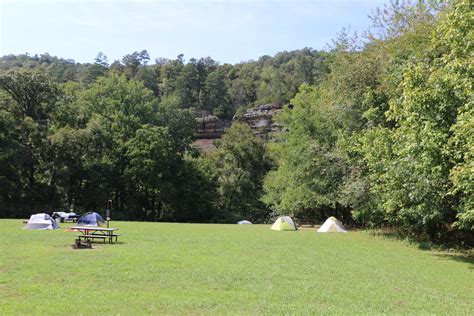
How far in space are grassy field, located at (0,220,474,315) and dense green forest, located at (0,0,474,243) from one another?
10.7ft

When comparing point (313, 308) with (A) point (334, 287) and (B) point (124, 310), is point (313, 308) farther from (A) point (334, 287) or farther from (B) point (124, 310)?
(B) point (124, 310)

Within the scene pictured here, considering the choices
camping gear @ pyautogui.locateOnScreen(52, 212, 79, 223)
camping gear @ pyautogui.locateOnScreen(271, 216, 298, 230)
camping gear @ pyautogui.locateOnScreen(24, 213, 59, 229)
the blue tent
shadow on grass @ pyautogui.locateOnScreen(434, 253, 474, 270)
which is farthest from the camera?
camping gear @ pyautogui.locateOnScreen(52, 212, 79, 223)

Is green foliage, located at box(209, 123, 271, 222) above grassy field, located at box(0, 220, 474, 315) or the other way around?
above

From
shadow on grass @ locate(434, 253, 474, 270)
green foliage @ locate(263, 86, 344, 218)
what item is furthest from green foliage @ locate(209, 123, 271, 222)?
shadow on grass @ locate(434, 253, 474, 270)

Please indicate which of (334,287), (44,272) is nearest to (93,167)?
(44,272)

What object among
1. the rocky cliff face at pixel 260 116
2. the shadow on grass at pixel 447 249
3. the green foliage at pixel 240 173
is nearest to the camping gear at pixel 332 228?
the shadow on grass at pixel 447 249

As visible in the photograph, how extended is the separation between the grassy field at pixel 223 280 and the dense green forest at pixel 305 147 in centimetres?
327

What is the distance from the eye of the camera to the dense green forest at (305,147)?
15281 millimetres

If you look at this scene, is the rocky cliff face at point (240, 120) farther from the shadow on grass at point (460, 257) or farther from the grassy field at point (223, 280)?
the grassy field at point (223, 280)

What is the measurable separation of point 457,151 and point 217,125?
85.3 meters

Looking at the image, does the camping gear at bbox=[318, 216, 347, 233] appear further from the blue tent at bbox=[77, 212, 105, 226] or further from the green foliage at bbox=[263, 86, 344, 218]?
the blue tent at bbox=[77, 212, 105, 226]

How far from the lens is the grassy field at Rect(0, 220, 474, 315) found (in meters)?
8.48

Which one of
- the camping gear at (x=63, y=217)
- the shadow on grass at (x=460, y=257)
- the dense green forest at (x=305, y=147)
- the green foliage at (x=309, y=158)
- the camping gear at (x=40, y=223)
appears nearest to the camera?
the dense green forest at (x=305, y=147)

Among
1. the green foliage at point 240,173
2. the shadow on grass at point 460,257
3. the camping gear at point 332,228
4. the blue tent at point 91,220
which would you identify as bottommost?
the shadow on grass at point 460,257
